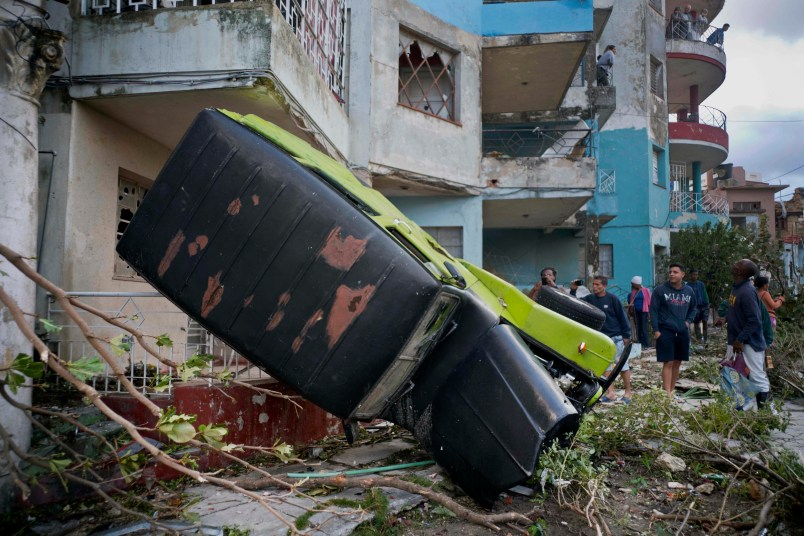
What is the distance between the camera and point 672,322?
239 inches

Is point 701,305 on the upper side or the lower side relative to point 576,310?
lower

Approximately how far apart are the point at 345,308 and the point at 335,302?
0.21 feet

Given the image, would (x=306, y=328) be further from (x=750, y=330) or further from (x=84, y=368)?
(x=750, y=330)

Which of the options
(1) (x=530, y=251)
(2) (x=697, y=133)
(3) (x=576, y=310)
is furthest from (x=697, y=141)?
(3) (x=576, y=310)

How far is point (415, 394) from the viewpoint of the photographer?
3.33 m

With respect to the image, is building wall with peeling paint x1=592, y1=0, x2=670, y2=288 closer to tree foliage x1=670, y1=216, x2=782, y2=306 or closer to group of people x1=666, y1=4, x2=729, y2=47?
tree foliage x1=670, y1=216, x2=782, y2=306

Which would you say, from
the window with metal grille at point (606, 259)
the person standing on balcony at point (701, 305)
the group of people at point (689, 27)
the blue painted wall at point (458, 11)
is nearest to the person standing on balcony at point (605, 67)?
the blue painted wall at point (458, 11)

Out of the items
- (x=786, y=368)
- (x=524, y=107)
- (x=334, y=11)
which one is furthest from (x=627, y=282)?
(x=334, y=11)

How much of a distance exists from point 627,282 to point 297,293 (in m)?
16.6

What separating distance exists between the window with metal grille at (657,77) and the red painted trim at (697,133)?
2.04m

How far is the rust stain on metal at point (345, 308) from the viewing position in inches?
109

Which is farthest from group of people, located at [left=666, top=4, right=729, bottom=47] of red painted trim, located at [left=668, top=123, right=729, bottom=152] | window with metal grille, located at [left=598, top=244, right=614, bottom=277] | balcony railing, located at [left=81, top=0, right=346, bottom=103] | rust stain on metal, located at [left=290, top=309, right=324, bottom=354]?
rust stain on metal, located at [left=290, top=309, right=324, bottom=354]

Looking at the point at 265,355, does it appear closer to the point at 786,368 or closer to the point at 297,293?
the point at 297,293

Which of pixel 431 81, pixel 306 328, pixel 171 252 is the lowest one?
pixel 306 328
